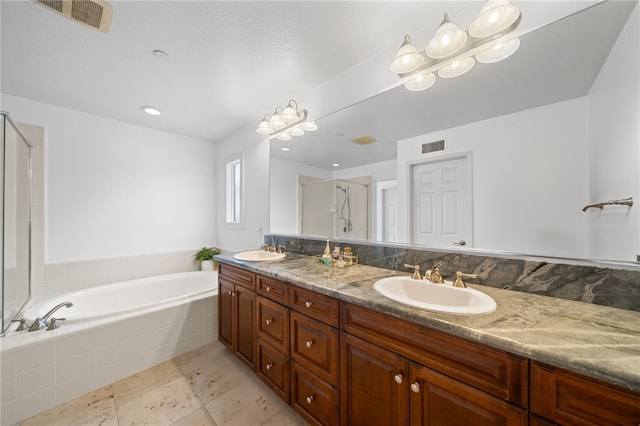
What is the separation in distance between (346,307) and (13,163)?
2921 millimetres

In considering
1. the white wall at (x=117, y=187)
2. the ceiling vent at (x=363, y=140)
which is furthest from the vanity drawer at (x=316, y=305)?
the white wall at (x=117, y=187)

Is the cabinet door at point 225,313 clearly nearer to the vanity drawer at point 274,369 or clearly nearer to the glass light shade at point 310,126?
the vanity drawer at point 274,369

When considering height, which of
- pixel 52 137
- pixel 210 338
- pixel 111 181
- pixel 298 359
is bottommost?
pixel 210 338

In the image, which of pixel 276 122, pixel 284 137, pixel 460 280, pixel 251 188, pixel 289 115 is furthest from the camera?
pixel 251 188

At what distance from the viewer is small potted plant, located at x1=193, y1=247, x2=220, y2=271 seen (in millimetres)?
3205

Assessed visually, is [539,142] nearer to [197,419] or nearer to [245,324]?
[245,324]

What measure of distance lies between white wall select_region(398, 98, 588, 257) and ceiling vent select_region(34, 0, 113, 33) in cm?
198

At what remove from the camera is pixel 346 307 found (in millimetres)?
1131

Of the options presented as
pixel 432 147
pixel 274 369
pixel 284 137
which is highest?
pixel 284 137

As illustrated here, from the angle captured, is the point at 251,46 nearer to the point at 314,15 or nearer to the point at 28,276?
the point at 314,15

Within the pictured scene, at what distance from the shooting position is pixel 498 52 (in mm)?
1165

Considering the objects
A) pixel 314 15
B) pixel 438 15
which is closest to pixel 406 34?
pixel 438 15

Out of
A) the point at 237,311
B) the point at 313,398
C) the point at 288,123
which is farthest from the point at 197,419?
the point at 288,123

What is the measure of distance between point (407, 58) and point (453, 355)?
4.78ft
